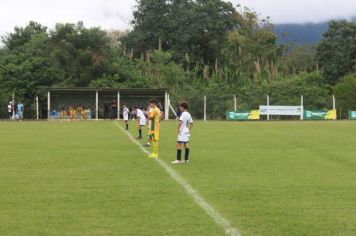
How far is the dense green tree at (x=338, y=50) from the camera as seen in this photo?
6950 cm

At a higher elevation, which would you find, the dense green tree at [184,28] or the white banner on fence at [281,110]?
the dense green tree at [184,28]

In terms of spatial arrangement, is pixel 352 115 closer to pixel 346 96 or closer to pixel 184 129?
pixel 346 96

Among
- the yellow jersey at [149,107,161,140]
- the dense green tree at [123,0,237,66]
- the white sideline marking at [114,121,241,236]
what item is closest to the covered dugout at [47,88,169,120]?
the dense green tree at [123,0,237,66]

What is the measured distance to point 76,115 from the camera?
5050cm

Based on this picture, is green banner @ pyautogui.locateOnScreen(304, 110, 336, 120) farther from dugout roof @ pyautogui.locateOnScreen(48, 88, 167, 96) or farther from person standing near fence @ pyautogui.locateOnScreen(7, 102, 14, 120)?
person standing near fence @ pyautogui.locateOnScreen(7, 102, 14, 120)

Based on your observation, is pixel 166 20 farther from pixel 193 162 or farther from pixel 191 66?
pixel 193 162

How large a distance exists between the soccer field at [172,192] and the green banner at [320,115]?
3341cm

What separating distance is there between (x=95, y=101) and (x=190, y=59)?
21980 millimetres

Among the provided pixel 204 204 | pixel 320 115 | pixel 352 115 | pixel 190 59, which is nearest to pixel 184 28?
pixel 190 59

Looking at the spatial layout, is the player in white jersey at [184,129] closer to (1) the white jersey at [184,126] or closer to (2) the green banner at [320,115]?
(1) the white jersey at [184,126]

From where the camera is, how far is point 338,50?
70.4m

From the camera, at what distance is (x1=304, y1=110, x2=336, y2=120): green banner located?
170ft

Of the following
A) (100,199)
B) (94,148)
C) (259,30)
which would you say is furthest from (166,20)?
(100,199)

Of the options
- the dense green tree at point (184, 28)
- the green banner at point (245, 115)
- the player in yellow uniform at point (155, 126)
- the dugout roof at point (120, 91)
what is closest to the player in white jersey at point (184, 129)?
the player in yellow uniform at point (155, 126)
